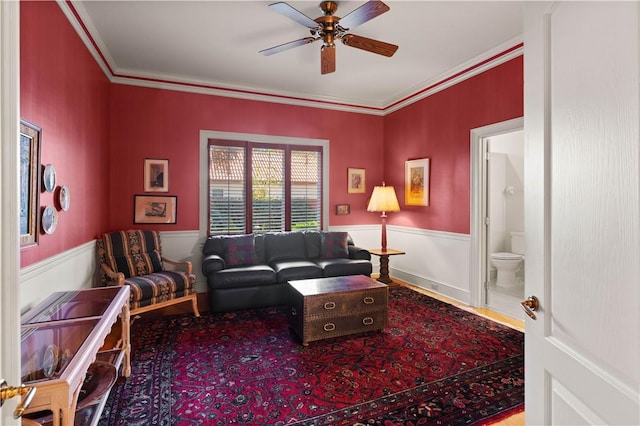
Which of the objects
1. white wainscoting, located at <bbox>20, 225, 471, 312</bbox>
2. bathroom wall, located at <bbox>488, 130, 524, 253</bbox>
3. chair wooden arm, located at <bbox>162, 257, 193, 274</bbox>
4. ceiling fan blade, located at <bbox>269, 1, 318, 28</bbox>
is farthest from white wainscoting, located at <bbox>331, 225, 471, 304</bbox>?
ceiling fan blade, located at <bbox>269, 1, 318, 28</bbox>

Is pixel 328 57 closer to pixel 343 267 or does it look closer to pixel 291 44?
pixel 291 44

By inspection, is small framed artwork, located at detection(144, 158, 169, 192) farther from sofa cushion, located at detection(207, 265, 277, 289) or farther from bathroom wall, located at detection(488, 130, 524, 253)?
bathroom wall, located at detection(488, 130, 524, 253)

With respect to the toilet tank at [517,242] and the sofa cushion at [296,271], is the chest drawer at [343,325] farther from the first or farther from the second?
the toilet tank at [517,242]

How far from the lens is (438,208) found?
15.7ft

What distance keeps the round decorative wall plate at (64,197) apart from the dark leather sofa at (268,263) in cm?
167

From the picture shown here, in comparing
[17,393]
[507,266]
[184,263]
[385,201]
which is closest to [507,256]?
[507,266]

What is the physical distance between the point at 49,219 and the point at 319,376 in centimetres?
233

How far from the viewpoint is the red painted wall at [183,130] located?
4418 millimetres

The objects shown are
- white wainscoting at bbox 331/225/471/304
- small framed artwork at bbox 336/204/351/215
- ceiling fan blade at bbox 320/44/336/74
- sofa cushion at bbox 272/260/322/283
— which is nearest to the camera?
ceiling fan blade at bbox 320/44/336/74

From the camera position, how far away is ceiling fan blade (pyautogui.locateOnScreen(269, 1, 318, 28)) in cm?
246

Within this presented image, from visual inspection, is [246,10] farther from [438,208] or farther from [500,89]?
[438,208]

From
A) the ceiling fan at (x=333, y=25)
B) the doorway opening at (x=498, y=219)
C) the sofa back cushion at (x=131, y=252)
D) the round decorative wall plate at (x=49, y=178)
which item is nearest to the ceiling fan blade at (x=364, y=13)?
the ceiling fan at (x=333, y=25)

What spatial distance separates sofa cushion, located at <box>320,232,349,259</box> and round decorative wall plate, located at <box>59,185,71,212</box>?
3.19 m

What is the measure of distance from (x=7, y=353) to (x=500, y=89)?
449 centimetres
